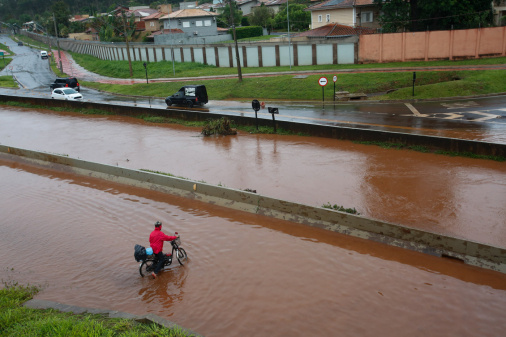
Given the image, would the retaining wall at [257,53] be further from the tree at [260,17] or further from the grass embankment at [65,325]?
the grass embankment at [65,325]

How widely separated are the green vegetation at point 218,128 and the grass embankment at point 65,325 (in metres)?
14.9

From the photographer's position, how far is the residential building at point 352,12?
5331 cm

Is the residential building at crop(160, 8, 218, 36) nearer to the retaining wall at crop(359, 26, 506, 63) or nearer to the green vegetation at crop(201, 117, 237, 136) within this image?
the retaining wall at crop(359, 26, 506, 63)

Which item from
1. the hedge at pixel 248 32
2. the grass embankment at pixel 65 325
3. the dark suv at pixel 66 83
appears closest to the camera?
the grass embankment at pixel 65 325

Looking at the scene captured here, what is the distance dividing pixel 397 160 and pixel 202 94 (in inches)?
686

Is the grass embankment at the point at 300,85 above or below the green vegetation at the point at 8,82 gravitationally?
below

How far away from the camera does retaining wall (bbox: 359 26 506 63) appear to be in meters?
35.9

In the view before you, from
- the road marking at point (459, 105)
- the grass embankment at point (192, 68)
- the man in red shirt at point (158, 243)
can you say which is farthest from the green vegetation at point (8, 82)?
the man in red shirt at point (158, 243)

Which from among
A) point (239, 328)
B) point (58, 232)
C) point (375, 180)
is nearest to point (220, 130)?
point (375, 180)

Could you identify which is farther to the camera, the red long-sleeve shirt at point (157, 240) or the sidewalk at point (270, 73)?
the sidewalk at point (270, 73)

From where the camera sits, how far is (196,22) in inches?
3014

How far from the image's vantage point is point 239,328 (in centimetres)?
745

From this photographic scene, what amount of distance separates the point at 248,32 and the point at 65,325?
76.6 metres

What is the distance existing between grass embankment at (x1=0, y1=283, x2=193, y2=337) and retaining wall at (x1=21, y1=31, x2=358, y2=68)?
1587 inches
